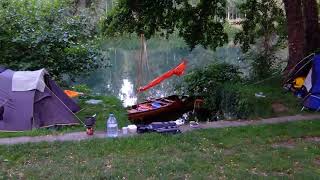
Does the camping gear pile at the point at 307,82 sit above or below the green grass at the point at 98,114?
above

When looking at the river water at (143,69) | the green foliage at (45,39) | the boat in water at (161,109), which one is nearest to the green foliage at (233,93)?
the boat in water at (161,109)

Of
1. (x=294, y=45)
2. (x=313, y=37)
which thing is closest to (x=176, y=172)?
(x=294, y=45)

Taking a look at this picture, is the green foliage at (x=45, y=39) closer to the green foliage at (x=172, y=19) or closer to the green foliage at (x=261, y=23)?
the green foliage at (x=172, y=19)

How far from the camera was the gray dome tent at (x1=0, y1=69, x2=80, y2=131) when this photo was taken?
8.78 m

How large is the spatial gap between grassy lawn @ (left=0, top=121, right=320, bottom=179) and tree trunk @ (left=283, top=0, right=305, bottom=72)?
4.15 m

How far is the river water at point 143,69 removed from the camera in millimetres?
21833

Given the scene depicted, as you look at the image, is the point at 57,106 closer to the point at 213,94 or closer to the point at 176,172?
the point at 176,172

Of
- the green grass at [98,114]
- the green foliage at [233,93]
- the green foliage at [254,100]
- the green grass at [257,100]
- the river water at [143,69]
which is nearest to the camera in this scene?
the green grass at [98,114]

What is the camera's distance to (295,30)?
39.8ft

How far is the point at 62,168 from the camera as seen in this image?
6.24m

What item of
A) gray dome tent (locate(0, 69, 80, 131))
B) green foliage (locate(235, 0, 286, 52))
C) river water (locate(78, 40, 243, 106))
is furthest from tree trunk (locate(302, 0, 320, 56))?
gray dome tent (locate(0, 69, 80, 131))

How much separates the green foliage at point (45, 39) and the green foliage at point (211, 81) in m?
3.78

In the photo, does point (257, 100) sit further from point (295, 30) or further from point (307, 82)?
point (295, 30)

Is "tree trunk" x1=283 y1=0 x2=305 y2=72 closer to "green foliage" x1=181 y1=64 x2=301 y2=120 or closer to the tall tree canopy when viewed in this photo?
"green foliage" x1=181 y1=64 x2=301 y2=120
